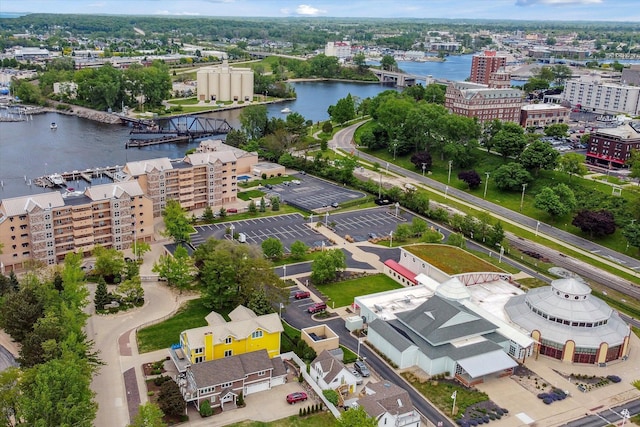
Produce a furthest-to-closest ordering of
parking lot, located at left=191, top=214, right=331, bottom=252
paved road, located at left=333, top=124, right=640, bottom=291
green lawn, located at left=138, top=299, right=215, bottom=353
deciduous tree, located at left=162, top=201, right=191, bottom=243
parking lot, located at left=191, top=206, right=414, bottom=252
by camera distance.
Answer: parking lot, located at left=191, top=206, right=414, bottom=252, parking lot, located at left=191, top=214, right=331, bottom=252, paved road, located at left=333, top=124, right=640, bottom=291, deciduous tree, located at left=162, top=201, right=191, bottom=243, green lawn, located at left=138, top=299, right=215, bottom=353

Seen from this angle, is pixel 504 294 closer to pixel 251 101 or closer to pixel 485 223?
pixel 485 223

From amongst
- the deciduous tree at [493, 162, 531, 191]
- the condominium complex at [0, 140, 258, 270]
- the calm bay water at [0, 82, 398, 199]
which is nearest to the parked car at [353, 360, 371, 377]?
the condominium complex at [0, 140, 258, 270]

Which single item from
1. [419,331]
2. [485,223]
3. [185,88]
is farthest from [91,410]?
[185,88]

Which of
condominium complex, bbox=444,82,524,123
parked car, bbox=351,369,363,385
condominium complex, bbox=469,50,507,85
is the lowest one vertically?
parked car, bbox=351,369,363,385

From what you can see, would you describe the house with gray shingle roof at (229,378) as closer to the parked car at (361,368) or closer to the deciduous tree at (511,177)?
the parked car at (361,368)

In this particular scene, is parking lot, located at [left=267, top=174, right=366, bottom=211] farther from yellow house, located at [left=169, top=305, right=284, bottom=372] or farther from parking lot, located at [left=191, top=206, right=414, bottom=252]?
yellow house, located at [left=169, top=305, right=284, bottom=372]

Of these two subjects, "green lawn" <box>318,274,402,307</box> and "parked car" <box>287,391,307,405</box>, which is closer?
"parked car" <box>287,391,307,405</box>

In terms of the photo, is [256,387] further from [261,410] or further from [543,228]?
[543,228]

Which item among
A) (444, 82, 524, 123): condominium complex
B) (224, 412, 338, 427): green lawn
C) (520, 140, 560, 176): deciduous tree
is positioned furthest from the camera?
(444, 82, 524, 123): condominium complex
